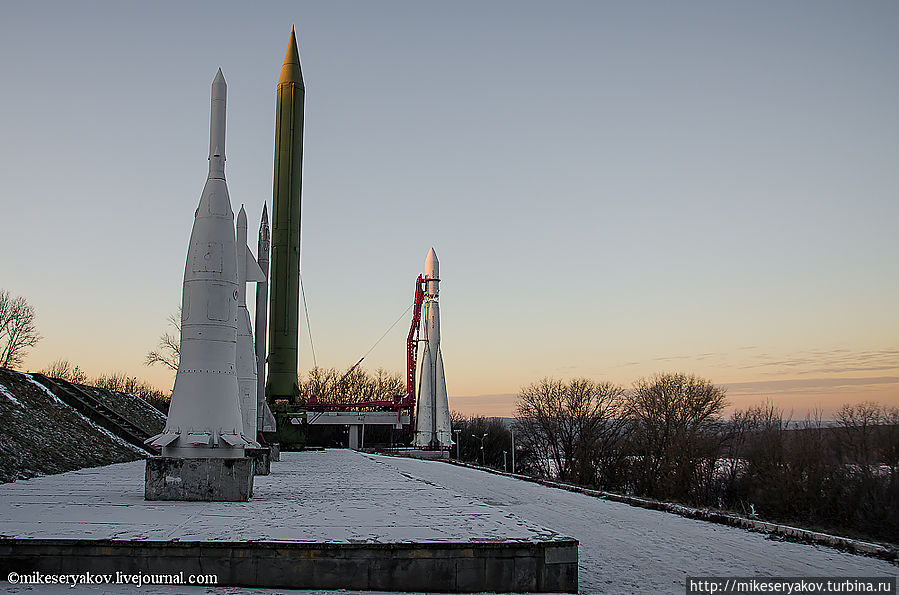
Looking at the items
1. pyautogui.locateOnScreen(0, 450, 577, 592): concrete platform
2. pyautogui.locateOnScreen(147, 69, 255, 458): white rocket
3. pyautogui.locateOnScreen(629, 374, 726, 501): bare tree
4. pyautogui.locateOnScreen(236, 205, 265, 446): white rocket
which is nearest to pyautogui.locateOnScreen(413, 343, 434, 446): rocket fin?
pyautogui.locateOnScreen(629, 374, 726, 501): bare tree

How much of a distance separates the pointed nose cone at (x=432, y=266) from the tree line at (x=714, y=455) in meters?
12.9

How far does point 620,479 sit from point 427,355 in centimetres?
1248

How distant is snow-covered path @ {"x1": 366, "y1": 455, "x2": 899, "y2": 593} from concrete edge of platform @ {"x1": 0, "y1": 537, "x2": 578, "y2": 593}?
4.77 feet

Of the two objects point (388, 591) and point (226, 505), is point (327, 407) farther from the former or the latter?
point (388, 591)

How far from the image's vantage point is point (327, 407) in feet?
127

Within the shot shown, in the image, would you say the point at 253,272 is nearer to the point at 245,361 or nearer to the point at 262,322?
the point at 245,361

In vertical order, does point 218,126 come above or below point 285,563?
above

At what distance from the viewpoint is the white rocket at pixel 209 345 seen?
1113 centimetres

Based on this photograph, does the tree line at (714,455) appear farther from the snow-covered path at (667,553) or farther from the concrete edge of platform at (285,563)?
the concrete edge of platform at (285,563)

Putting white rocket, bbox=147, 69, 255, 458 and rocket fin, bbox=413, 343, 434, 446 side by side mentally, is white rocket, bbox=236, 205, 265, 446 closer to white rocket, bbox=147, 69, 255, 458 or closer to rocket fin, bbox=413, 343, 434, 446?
white rocket, bbox=147, 69, 255, 458

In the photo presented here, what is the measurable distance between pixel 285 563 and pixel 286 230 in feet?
72.8

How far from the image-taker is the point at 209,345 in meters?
11.4

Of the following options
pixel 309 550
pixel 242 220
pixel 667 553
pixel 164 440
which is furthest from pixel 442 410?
pixel 309 550

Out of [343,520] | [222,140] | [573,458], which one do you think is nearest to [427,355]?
[573,458]
